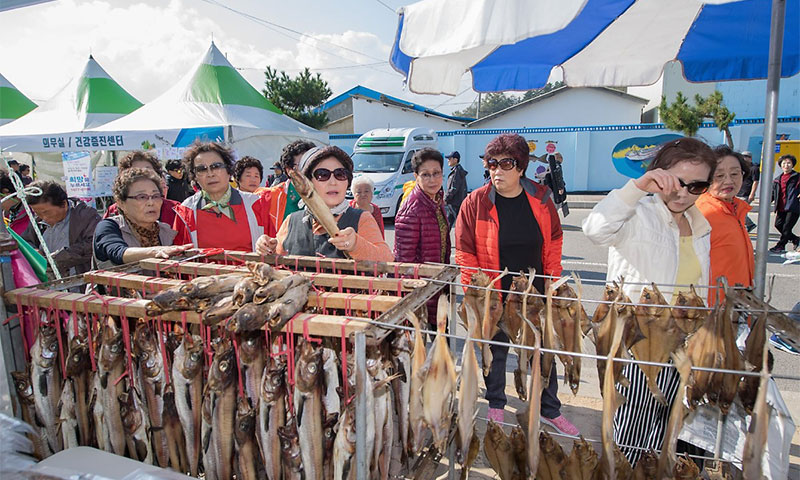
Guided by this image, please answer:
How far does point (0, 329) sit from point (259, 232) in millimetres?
1527

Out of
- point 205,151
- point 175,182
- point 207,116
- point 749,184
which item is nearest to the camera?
point 205,151

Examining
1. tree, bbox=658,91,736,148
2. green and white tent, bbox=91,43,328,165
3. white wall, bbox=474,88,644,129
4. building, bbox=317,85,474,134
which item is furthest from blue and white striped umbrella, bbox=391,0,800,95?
building, bbox=317,85,474,134

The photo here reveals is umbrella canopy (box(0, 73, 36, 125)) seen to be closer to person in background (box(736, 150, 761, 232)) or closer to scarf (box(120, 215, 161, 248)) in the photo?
scarf (box(120, 215, 161, 248))

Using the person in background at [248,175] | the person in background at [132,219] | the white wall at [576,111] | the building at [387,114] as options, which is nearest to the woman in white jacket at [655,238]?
the person in background at [132,219]

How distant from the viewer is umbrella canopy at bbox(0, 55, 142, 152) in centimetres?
1120

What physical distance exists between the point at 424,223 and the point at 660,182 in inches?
74.1

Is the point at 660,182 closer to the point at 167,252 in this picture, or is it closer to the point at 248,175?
the point at 167,252

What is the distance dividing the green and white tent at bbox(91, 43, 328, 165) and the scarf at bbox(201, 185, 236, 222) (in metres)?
7.89

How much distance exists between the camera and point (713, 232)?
9.42ft

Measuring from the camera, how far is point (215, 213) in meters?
3.13

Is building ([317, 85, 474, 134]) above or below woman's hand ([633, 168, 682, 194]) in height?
above

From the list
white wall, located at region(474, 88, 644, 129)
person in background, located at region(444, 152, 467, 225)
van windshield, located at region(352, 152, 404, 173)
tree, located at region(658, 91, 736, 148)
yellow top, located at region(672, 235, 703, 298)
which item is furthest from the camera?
white wall, located at region(474, 88, 644, 129)

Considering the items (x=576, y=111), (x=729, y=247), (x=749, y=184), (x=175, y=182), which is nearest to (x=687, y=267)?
(x=729, y=247)

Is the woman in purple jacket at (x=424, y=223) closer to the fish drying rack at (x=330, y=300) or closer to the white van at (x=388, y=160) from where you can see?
the fish drying rack at (x=330, y=300)
